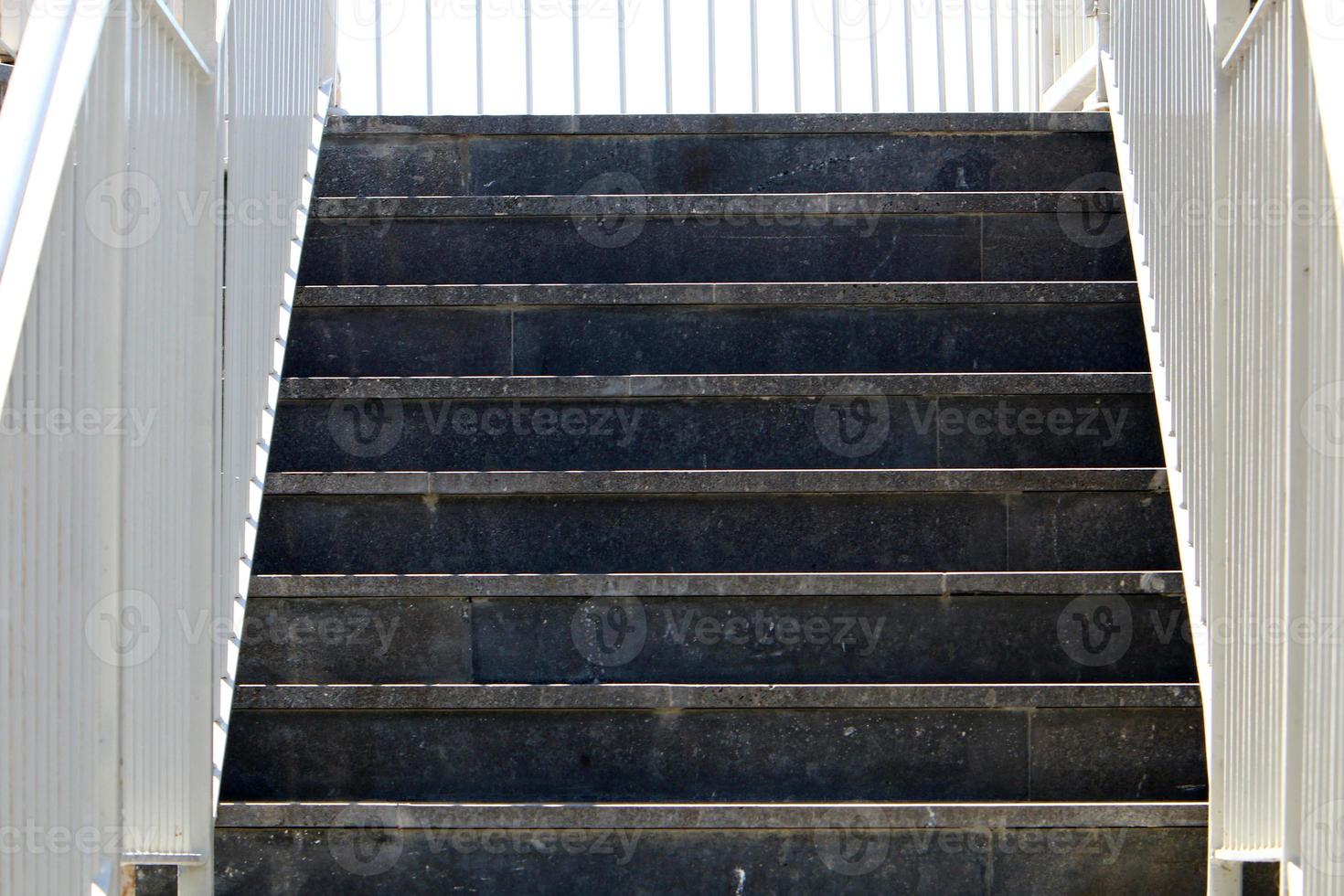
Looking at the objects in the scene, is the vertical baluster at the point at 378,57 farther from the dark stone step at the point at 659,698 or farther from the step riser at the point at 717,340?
the dark stone step at the point at 659,698

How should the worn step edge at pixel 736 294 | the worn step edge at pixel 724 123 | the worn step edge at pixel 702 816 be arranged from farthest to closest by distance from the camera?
the worn step edge at pixel 724 123 < the worn step edge at pixel 736 294 < the worn step edge at pixel 702 816

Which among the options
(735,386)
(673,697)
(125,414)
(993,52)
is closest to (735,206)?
(735,386)

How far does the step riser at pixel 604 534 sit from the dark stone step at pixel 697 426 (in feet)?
0.58

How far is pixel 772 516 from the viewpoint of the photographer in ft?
9.11

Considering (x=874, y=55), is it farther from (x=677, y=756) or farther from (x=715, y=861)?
(x=715, y=861)

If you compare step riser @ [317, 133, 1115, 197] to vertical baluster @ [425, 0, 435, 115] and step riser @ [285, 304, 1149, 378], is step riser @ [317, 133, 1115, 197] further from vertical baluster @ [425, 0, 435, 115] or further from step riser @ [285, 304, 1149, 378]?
vertical baluster @ [425, 0, 435, 115]

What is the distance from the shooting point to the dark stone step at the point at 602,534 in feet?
9.08

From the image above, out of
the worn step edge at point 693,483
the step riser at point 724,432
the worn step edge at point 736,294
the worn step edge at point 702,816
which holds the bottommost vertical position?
the worn step edge at point 702,816

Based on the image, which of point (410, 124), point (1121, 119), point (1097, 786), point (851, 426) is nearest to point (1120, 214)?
point (1121, 119)

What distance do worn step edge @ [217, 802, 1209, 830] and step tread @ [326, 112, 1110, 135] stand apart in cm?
182

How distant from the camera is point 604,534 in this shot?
278cm

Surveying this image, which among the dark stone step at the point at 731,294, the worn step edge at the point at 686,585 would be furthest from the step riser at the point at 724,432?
the worn step edge at the point at 686,585

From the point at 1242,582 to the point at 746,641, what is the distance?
845 millimetres

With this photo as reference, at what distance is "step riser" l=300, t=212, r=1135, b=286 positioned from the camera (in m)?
3.33
